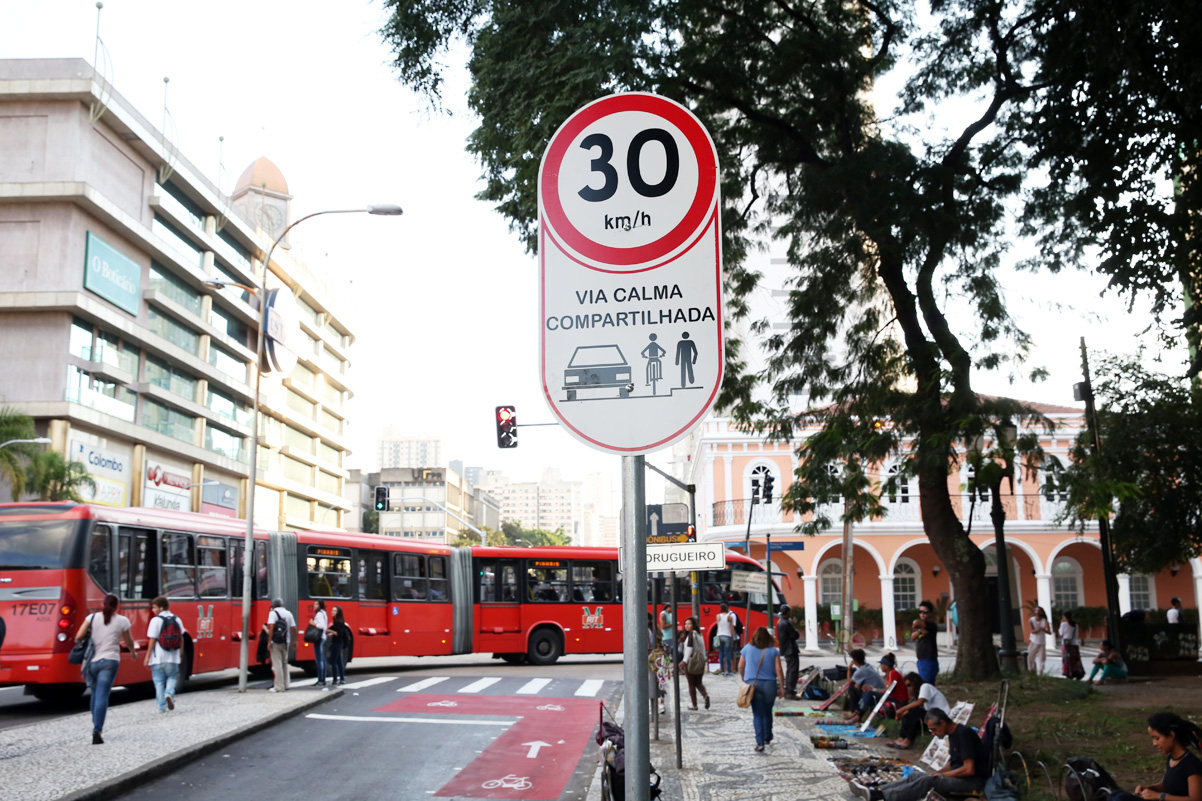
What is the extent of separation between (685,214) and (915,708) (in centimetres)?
1174

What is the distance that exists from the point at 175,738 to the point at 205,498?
41.3 m

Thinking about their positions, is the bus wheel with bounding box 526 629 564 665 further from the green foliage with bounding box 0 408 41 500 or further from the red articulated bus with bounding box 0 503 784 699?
the green foliage with bounding box 0 408 41 500

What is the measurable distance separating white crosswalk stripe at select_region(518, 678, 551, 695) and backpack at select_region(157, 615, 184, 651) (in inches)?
273

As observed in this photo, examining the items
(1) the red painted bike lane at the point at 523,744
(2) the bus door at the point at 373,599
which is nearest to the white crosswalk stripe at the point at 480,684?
(1) the red painted bike lane at the point at 523,744

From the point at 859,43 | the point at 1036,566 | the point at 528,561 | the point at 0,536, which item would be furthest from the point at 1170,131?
the point at 1036,566

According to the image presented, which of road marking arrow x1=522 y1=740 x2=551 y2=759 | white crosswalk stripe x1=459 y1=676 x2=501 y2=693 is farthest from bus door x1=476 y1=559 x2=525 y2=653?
road marking arrow x1=522 y1=740 x2=551 y2=759

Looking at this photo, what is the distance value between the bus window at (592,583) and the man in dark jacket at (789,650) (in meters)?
8.14

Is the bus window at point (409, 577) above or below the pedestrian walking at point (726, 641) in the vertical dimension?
above

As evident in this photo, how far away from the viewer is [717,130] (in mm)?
15852

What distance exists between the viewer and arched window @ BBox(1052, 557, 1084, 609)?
1570 inches

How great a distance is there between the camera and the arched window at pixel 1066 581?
39.9 m

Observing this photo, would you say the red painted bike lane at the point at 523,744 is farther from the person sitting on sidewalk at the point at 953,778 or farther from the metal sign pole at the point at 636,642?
the metal sign pole at the point at 636,642

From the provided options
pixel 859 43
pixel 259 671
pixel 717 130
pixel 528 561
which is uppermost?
pixel 859 43

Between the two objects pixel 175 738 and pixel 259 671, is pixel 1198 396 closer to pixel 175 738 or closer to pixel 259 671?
pixel 175 738
